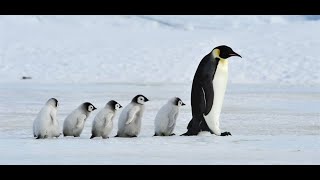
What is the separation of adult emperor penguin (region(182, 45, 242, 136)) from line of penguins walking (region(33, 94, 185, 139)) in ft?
0.80

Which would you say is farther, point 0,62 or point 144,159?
point 0,62

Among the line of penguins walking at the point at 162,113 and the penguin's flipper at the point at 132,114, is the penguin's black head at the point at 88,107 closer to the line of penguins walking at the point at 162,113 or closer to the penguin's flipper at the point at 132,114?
the line of penguins walking at the point at 162,113

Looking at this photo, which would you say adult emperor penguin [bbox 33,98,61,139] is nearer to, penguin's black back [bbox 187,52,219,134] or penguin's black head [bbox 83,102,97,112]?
penguin's black head [bbox 83,102,97,112]

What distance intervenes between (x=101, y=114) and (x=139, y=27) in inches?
746

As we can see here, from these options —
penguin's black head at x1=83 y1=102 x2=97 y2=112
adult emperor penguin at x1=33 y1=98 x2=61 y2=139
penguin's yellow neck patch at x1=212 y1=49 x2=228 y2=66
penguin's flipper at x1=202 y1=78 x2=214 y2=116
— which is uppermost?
penguin's yellow neck patch at x1=212 y1=49 x2=228 y2=66

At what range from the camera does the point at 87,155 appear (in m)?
5.55

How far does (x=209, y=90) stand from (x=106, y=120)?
93 centimetres

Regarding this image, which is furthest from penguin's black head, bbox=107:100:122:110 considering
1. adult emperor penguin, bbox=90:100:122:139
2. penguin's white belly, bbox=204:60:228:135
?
penguin's white belly, bbox=204:60:228:135

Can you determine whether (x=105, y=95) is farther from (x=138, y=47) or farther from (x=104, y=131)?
(x=138, y=47)

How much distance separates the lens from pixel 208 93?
6.62 metres

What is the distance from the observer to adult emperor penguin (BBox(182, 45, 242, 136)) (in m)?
6.60

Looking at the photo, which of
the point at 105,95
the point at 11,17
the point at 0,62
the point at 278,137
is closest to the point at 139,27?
the point at 11,17

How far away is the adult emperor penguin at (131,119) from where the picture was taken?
20.8 ft

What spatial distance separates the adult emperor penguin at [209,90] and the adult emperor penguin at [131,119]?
19.4 inches
